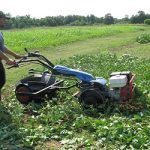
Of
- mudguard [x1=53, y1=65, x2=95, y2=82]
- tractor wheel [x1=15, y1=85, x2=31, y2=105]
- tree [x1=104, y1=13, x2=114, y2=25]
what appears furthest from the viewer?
tree [x1=104, y1=13, x2=114, y2=25]

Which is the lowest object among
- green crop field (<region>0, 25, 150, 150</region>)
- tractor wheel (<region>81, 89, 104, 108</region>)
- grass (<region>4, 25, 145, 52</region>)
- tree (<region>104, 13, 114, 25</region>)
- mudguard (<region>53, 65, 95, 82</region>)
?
tree (<region>104, 13, 114, 25</region>)

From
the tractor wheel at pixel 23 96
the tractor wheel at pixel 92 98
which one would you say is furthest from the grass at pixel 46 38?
the tractor wheel at pixel 92 98

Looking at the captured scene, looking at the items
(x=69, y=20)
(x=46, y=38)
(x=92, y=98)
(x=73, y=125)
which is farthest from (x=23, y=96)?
(x=69, y=20)

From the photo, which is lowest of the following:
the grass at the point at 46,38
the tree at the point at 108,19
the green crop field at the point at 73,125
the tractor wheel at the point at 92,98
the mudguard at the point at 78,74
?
the tree at the point at 108,19

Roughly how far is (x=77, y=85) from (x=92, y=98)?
1.75 ft

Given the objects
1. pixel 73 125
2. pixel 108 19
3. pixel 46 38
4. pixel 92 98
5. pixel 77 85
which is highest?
pixel 77 85

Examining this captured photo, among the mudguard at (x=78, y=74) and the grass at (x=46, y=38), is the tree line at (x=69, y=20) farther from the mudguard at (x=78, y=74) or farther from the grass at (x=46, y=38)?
the mudguard at (x=78, y=74)

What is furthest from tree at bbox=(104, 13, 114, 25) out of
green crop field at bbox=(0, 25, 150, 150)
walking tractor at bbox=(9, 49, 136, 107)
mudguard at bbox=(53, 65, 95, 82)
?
mudguard at bbox=(53, 65, 95, 82)

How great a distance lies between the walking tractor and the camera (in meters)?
7.70

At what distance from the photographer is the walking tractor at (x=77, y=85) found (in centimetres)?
770

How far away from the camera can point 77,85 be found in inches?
316

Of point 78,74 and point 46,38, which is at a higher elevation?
point 78,74

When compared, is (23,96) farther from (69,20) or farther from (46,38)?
(69,20)

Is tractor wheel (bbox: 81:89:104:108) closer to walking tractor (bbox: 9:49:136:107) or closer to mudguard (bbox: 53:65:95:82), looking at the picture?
walking tractor (bbox: 9:49:136:107)
